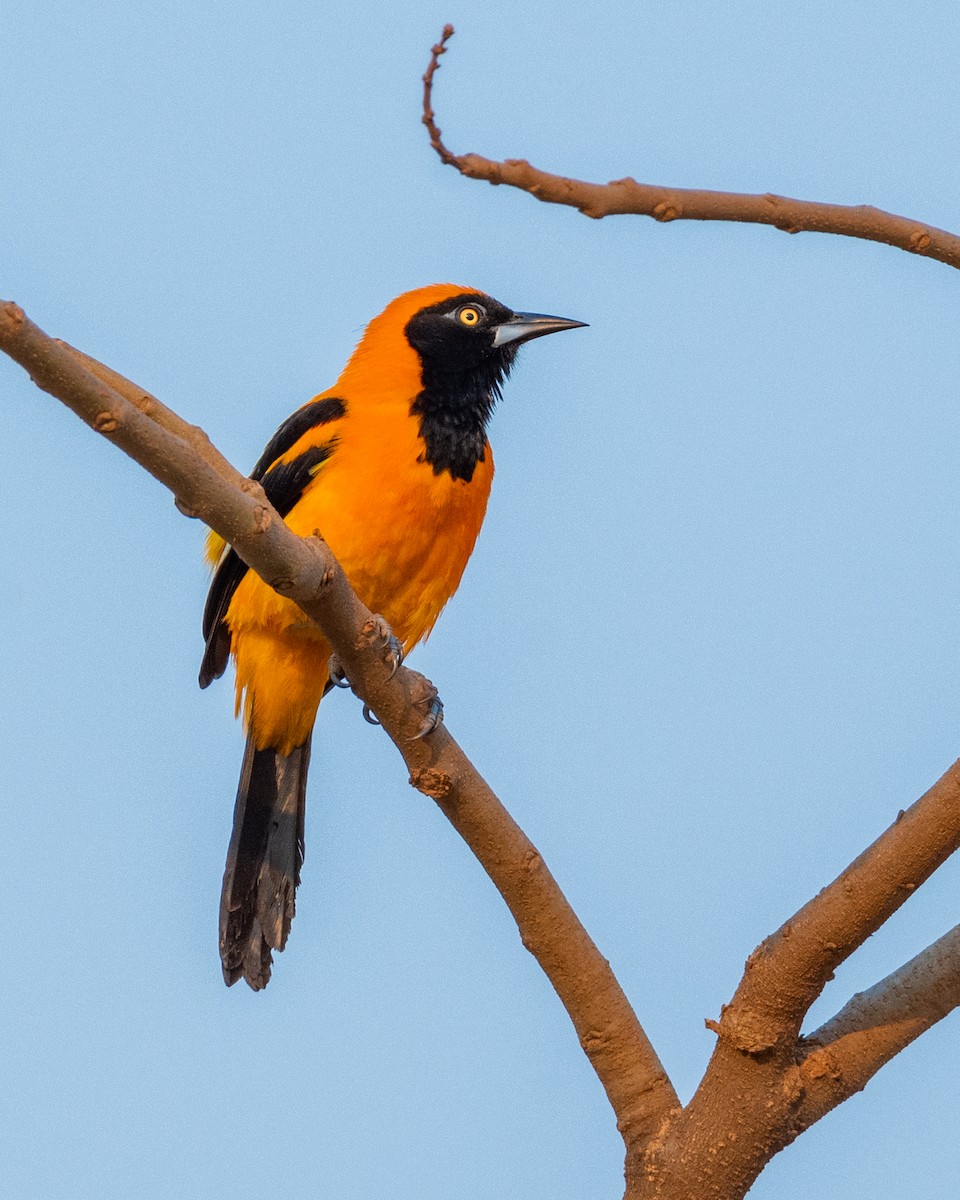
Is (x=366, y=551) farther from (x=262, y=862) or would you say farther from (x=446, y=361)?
(x=262, y=862)

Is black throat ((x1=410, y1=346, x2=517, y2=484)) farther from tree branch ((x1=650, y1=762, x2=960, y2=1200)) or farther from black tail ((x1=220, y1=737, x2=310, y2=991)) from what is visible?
tree branch ((x1=650, y1=762, x2=960, y2=1200))

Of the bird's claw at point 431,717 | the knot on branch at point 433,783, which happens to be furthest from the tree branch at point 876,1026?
the bird's claw at point 431,717

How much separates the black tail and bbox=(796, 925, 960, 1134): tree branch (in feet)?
6.90

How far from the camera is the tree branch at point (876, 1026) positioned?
3.42 m

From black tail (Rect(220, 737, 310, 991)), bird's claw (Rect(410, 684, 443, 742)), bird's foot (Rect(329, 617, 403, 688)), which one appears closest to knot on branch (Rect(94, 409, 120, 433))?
bird's foot (Rect(329, 617, 403, 688))

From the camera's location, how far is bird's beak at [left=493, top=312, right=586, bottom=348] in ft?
19.0

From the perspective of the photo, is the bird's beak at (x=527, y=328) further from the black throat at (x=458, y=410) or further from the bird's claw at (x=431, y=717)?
the bird's claw at (x=431, y=717)

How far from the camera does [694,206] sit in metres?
2.90

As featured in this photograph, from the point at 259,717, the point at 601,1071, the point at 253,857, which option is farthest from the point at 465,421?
the point at 601,1071

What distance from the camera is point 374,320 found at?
6137 millimetres

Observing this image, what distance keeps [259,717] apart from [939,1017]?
8.78 feet

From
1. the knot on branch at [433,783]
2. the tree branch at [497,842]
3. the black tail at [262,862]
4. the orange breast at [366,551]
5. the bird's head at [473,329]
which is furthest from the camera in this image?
the bird's head at [473,329]

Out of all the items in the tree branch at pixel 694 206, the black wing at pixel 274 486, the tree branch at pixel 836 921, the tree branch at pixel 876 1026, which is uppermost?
the black wing at pixel 274 486

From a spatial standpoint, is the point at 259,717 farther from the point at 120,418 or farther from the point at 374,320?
the point at 120,418
